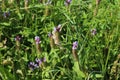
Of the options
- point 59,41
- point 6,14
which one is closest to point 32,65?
point 59,41

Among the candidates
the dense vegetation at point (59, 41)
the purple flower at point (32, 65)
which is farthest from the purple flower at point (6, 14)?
the purple flower at point (32, 65)

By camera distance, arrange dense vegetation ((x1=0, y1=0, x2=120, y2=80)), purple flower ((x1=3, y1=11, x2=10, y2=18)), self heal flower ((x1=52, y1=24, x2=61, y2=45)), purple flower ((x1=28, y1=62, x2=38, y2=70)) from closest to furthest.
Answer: self heal flower ((x1=52, y1=24, x2=61, y2=45))
dense vegetation ((x1=0, y1=0, x2=120, y2=80))
purple flower ((x1=28, y1=62, x2=38, y2=70))
purple flower ((x1=3, y1=11, x2=10, y2=18))

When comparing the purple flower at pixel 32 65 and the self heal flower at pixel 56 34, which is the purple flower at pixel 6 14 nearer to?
the purple flower at pixel 32 65

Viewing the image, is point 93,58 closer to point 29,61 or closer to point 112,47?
point 112,47

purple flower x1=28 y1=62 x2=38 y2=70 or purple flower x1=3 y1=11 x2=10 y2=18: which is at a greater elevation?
purple flower x1=3 y1=11 x2=10 y2=18

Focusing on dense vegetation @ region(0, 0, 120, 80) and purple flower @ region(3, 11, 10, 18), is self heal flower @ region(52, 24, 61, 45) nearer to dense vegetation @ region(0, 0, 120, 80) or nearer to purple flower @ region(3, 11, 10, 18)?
dense vegetation @ region(0, 0, 120, 80)

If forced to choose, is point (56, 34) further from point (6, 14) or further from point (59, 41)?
point (6, 14)

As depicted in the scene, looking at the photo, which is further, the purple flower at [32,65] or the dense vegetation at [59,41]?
the purple flower at [32,65]

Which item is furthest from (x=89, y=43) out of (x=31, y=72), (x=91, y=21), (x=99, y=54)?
(x=31, y=72)

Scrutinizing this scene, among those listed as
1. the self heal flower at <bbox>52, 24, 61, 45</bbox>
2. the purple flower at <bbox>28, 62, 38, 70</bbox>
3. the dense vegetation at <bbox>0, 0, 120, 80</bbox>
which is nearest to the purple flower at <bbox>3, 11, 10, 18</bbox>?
the dense vegetation at <bbox>0, 0, 120, 80</bbox>
